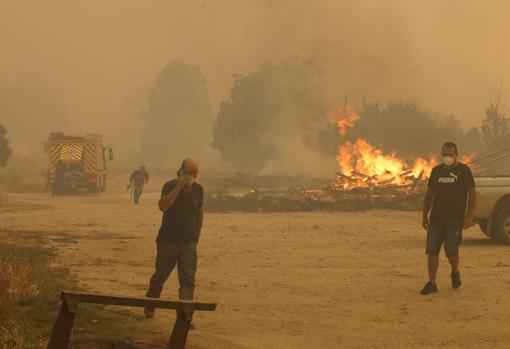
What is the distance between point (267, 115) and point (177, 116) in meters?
42.4

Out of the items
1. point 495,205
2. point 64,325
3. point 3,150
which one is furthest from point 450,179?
point 3,150

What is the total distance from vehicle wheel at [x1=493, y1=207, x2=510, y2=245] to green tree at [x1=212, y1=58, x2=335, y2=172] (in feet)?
175

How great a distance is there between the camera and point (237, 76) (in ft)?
241

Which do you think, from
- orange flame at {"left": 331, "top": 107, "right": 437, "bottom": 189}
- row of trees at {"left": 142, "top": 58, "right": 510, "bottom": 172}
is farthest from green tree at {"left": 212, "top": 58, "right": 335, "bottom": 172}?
orange flame at {"left": 331, "top": 107, "right": 437, "bottom": 189}

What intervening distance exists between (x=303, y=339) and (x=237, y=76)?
216 ft

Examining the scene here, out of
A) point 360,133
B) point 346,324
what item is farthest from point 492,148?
point 346,324

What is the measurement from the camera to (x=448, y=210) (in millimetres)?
A: 10969

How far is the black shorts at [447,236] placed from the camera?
1101 cm

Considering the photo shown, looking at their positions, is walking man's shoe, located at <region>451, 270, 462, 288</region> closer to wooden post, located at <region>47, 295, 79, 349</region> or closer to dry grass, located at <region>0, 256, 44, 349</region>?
dry grass, located at <region>0, 256, 44, 349</region>

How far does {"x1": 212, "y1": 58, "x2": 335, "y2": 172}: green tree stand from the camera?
7175 centimetres

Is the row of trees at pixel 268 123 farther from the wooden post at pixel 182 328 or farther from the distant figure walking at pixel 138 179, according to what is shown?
the wooden post at pixel 182 328

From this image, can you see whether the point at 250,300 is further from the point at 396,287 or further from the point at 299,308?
the point at 396,287

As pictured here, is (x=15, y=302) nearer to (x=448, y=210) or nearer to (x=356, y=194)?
(x=448, y=210)

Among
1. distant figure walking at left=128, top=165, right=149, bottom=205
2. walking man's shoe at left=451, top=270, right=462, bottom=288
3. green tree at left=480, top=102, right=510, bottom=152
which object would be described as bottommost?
walking man's shoe at left=451, top=270, right=462, bottom=288
